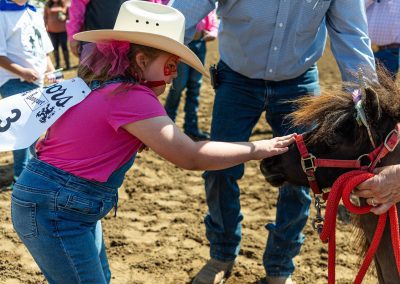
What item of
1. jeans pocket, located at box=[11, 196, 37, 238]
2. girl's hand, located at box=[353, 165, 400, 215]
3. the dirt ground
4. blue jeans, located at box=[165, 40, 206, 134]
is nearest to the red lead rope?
girl's hand, located at box=[353, 165, 400, 215]

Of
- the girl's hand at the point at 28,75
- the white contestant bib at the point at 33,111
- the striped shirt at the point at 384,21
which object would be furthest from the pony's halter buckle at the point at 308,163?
the striped shirt at the point at 384,21

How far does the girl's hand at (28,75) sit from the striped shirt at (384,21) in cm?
294

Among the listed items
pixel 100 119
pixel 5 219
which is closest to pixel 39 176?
pixel 100 119

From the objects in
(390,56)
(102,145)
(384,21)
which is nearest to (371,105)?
(102,145)

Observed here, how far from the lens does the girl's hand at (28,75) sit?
14.3 feet

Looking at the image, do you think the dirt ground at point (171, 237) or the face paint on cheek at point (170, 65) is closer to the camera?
the face paint on cheek at point (170, 65)

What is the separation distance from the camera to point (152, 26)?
2.17 m

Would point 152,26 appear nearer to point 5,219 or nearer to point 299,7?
point 299,7

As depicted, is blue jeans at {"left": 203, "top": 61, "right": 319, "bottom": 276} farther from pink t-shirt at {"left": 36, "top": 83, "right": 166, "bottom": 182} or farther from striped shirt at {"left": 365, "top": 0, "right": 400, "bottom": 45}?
striped shirt at {"left": 365, "top": 0, "right": 400, "bottom": 45}

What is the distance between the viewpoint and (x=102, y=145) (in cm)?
217

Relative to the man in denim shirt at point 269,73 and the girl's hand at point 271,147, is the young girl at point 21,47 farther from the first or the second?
the girl's hand at point 271,147

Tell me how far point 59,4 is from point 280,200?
877 centimetres

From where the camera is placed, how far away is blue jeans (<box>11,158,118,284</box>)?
85.6 inches

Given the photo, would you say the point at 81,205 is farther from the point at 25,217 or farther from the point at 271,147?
the point at 271,147
